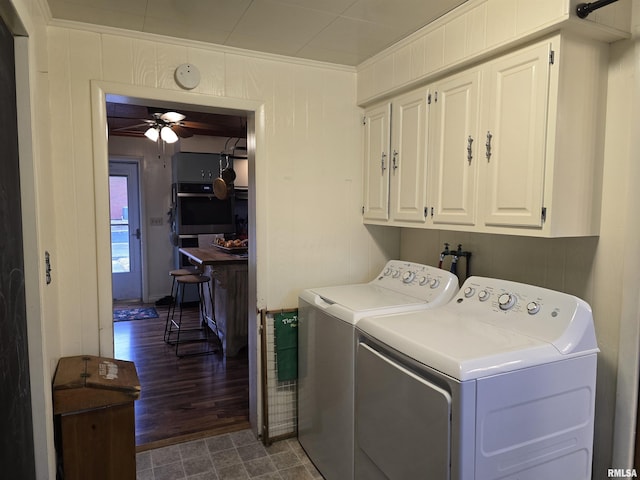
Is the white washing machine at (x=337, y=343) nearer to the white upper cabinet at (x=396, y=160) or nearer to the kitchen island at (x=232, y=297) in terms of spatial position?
the white upper cabinet at (x=396, y=160)

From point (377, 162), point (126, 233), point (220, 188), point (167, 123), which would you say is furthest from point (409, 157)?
point (126, 233)

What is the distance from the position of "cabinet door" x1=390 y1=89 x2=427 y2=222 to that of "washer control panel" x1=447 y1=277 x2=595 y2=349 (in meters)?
0.50

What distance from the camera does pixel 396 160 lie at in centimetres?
239

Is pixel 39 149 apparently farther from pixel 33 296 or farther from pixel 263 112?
pixel 263 112

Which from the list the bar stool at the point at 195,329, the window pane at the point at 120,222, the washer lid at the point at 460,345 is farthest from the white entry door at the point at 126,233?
the washer lid at the point at 460,345

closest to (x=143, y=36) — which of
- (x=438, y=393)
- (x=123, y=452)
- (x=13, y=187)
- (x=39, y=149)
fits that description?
(x=39, y=149)

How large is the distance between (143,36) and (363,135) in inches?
52.2

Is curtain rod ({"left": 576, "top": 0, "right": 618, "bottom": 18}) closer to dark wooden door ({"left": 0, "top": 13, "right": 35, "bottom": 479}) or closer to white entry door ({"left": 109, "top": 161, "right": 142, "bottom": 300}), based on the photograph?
dark wooden door ({"left": 0, "top": 13, "right": 35, "bottom": 479})

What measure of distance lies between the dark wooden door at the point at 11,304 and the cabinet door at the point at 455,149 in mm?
1684

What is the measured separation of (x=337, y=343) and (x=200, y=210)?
410 centimetres

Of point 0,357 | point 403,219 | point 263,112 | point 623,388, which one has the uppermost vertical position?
point 263,112

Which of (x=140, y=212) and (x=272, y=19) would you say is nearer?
(x=272, y=19)

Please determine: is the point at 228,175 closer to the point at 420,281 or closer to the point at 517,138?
the point at 420,281

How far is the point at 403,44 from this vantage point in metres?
2.21
